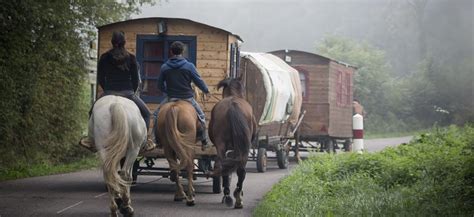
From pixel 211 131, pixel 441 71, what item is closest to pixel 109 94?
pixel 211 131

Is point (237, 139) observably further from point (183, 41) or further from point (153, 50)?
point (153, 50)

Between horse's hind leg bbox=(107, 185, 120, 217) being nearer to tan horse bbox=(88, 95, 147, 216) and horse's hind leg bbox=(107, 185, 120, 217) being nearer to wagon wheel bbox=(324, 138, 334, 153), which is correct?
tan horse bbox=(88, 95, 147, 216)

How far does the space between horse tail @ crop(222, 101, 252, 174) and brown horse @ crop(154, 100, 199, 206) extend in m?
0.57

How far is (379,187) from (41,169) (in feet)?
30.3

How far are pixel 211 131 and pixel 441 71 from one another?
13.8 metres

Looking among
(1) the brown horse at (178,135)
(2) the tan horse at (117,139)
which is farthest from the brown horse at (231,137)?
(2) the tan horse at (117,139)

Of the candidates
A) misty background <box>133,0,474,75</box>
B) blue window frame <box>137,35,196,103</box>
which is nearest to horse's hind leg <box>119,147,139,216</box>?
blue window frame <box>137,35,196,103</box>

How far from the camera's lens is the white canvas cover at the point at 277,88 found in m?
20.1

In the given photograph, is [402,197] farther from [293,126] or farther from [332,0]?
[332,0]

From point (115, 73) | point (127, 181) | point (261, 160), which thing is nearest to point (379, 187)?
point (127, 181)

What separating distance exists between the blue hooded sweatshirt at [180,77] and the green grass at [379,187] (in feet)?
6.76

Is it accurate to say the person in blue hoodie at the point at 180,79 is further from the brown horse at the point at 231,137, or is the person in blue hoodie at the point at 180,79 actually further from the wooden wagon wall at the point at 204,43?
the wooden wagon wall at the point at 204,43

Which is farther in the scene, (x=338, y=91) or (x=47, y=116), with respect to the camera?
(x=338, y=91)

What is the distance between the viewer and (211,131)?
45.4 ft
